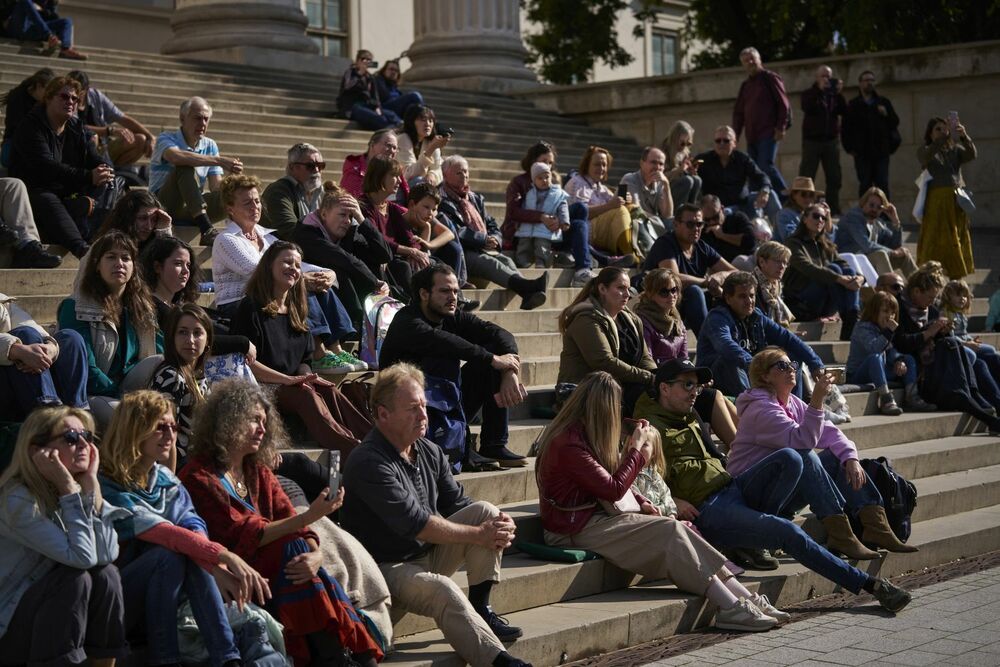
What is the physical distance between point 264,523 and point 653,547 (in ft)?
7.72

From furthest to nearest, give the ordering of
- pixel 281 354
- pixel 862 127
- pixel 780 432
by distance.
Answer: pixel 862 127
pixel 780 432
pixel 281 354

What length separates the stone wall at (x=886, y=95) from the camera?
19953 millimetres

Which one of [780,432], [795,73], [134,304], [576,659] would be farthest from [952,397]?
[795,73]

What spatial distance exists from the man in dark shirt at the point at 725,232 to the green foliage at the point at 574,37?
747 inches

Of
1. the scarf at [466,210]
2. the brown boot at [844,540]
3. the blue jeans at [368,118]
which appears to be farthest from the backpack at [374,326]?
the blue jeans at [368,118]

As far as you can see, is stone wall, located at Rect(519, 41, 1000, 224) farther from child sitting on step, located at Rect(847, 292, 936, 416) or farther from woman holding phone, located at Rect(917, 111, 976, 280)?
child sitting on step, located at Rect(847, 292, 936, 416)

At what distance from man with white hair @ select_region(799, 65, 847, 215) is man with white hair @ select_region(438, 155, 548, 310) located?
6985mm

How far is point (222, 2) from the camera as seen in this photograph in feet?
69.2

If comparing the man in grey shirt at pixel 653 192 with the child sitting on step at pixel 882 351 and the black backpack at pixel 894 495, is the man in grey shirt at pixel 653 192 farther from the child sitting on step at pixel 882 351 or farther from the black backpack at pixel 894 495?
the black backpack at pixel 894 495

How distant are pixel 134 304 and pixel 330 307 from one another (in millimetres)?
1852

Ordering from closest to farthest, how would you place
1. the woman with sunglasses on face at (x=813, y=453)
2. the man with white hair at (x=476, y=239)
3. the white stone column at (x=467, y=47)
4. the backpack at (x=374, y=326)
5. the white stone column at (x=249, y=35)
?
the woman with sunglasses on face at (x=813, y=453) → the backpack at (x=374, y=326) → the man with white hair at (x=476, y=239) → the white stone column at (x=249, y=35) → the white stone column at (x=467, y=47)

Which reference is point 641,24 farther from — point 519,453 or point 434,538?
point 434,538


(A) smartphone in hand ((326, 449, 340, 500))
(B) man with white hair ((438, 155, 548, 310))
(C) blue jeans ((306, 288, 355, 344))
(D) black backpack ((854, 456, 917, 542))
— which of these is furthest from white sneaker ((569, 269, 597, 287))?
(A) smartphone in hand ((326, 449, 340, 500))

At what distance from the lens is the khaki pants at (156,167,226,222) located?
11.8 metres
